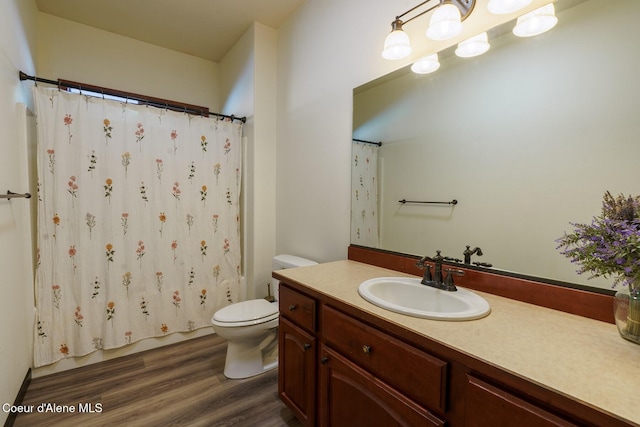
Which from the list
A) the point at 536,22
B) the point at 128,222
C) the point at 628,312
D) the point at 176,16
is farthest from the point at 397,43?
the point at 128,222

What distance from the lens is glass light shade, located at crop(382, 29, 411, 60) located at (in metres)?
1.32

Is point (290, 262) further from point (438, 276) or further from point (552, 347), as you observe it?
point (552, 347)

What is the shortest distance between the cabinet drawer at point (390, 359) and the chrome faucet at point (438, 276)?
0.39 m

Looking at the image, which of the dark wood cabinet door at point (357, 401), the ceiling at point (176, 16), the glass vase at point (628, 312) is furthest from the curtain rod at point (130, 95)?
the glass vase at point (628, 312)

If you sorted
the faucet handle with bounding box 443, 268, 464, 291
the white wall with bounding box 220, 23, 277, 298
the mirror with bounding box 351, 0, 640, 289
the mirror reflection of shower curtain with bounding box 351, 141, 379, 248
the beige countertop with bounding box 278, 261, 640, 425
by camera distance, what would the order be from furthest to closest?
the white wall with bounding box 220, 23, 277, 298
the mirror reflection of shower curtain with bounding box 351, 141, 379, 248
the faucet handle with bounding box 443, 268, 464, 291
the mirror with bounding box 351, 0, 640, 289
the beige countertop with bounding box 278, 261, 640, 425

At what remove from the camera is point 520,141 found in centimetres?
107

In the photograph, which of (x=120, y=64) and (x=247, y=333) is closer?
(x=247, y=333)

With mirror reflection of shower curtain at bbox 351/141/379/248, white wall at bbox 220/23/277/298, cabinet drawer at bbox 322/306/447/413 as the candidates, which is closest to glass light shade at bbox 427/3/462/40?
mirror reflection of shower curtain at bbox 351/141/379/248

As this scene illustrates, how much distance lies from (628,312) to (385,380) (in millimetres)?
697

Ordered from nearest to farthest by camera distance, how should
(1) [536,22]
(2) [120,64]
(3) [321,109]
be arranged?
(1) [536,22] < (3) [321,109] < (2) [120,64]

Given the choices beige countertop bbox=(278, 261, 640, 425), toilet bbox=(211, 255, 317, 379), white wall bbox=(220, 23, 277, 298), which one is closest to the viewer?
beige countertop bbox=(278, 261, 640, 425)

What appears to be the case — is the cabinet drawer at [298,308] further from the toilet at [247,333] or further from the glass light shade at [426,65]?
the glass light shade at [426,65]

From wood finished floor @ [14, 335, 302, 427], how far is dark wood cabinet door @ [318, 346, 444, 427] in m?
0.52

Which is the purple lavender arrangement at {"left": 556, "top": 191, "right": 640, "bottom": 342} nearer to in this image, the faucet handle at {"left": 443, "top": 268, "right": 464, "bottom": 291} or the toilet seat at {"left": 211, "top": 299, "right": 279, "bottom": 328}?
the faucet handle at {"left": 443, "top": 268, "right": 464, "bottom": 291}
